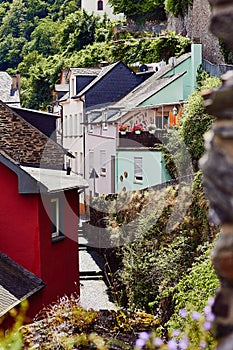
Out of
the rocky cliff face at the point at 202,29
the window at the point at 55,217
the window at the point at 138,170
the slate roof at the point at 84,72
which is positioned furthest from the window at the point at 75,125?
the window at the point at 55,217

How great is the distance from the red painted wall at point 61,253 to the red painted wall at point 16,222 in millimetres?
185

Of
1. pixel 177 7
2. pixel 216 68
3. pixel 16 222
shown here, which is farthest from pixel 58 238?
pixel 177 7

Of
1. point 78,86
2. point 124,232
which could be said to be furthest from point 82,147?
point 124,232

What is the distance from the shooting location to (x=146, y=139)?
2297 cm

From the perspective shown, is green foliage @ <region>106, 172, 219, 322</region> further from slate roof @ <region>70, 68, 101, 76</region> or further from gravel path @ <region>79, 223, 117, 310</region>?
slate roof @ <region>70, 68, 101, 76</region>

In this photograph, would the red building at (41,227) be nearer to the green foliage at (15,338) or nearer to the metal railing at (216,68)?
the green foliage at (15,338)

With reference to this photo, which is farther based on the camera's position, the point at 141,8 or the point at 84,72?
the point at 141,8

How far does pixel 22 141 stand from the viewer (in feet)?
56.5

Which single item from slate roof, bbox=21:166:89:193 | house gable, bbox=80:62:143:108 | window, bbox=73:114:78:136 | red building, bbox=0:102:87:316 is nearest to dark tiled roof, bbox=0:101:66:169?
slate roof, bbox=21:166:89:193

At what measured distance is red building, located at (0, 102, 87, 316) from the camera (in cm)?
1384

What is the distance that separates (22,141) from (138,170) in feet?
25.6

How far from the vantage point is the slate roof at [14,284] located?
1067 centimetres

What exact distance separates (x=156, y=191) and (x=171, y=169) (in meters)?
3.68

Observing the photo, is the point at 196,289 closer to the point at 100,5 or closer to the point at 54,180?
the point at 54,180
